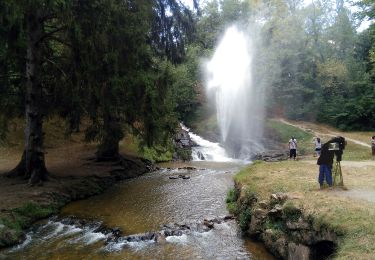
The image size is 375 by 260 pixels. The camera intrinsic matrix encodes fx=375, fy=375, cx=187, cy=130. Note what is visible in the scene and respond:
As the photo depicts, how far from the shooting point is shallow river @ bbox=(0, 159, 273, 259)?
10.6m

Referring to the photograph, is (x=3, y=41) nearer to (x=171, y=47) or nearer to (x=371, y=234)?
(x=171, y=47)

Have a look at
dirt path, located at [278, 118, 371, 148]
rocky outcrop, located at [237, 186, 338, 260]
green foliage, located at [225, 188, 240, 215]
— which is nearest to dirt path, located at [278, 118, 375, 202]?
rocky outcrop, located at [237, 186, 338, 260]

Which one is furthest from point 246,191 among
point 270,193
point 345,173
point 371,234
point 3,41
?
point 3,41

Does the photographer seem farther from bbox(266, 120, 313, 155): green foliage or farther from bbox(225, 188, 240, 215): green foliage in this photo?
bbox(266, 120, 313, 155): green foliage

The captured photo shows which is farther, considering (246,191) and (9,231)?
(246,191)

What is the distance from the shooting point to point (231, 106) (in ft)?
144

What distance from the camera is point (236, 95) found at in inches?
1777

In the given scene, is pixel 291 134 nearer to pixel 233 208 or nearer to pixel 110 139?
pixel 110 139

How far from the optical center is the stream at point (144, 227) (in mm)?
10624

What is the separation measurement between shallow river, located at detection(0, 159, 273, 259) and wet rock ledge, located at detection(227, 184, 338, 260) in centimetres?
43

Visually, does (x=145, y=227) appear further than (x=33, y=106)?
No

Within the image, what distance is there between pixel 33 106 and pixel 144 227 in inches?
321

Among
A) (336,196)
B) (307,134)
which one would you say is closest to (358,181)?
(336,196)

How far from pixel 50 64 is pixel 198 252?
12598 mm
